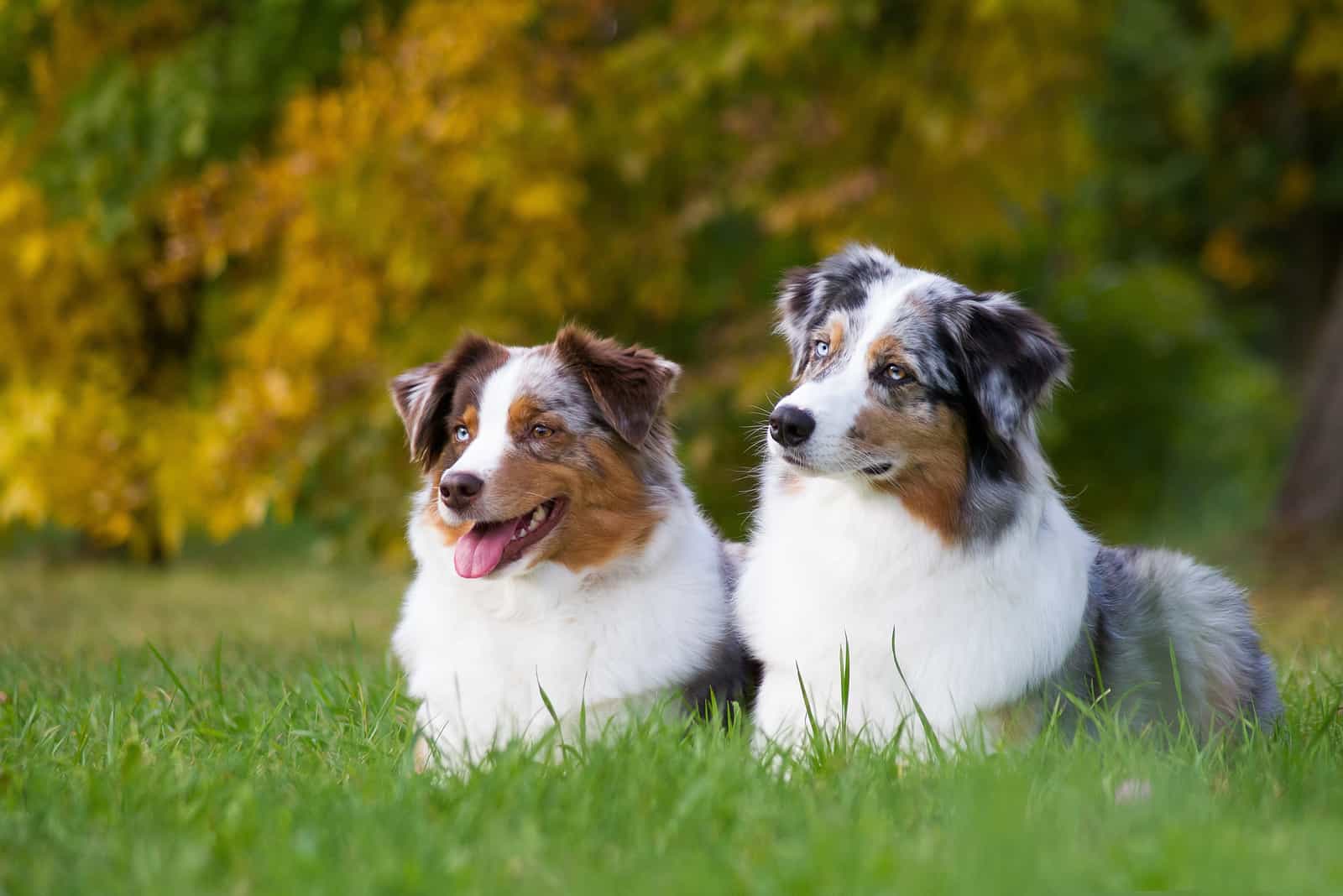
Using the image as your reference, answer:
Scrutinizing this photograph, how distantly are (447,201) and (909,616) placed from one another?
240 inches

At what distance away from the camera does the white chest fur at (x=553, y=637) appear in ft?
15.0

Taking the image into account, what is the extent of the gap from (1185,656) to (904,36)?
660 cm

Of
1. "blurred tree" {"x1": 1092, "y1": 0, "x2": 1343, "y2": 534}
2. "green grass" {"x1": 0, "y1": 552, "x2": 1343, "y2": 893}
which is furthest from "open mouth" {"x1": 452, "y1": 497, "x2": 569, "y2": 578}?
"blurred tree" {"x1": 1092, "y1": 0, "x2": 1343, "y2": 534}

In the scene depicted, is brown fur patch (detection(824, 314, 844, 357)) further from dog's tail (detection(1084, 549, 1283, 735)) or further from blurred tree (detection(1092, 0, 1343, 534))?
blurred tree (detection(1092, 0, 1343, 534))

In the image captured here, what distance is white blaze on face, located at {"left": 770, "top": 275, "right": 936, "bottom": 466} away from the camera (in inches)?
165

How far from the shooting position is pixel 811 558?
453 cm

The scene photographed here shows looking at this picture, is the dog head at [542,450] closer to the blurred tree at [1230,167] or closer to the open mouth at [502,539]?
the open mouth at [502,539]

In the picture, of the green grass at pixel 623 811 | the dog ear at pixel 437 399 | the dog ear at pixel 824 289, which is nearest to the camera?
the green grass at pixel 623 811

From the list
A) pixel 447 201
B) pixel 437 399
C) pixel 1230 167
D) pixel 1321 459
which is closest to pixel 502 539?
pixel 437 399

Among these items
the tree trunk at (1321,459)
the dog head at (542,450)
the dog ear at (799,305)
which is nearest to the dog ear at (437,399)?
the dog head at (542,450)

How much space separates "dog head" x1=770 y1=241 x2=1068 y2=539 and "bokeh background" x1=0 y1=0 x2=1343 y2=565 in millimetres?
3892

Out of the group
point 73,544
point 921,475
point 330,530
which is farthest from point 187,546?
point 921,475

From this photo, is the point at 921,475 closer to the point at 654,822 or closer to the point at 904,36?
the point at 654,822

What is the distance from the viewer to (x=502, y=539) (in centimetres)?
469
